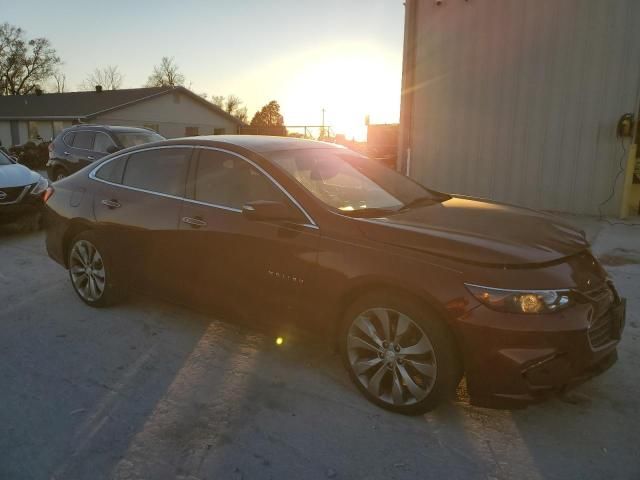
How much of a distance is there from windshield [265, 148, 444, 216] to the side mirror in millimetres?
270

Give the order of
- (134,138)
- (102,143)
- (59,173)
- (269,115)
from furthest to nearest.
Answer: (269,115), (59,173), (134,138), (102,143)

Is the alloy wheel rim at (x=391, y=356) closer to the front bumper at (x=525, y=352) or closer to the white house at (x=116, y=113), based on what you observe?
the front bumper at (x=525, y=352)

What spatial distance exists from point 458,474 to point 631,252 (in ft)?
18.4

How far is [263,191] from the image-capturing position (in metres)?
3.37

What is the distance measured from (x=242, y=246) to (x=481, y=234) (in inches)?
61.8

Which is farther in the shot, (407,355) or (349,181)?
(349,181)

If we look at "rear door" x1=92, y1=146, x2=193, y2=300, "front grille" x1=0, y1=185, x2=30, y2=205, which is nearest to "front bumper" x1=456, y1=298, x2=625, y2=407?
"rear door" x1=92, y1=146, x2=193, y2=300

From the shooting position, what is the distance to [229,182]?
3.59 meters

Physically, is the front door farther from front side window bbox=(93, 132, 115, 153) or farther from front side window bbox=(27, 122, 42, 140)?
front side window bbox=(27, 122, 42, 140)

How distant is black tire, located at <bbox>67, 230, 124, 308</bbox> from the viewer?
4254 millimetres

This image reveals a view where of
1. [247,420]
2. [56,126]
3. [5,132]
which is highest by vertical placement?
[56,126]

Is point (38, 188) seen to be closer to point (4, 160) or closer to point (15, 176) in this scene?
point (15, 176)

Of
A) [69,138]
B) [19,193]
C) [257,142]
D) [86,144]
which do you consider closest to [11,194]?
[19,193]

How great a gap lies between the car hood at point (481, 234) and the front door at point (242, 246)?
1.75ft
